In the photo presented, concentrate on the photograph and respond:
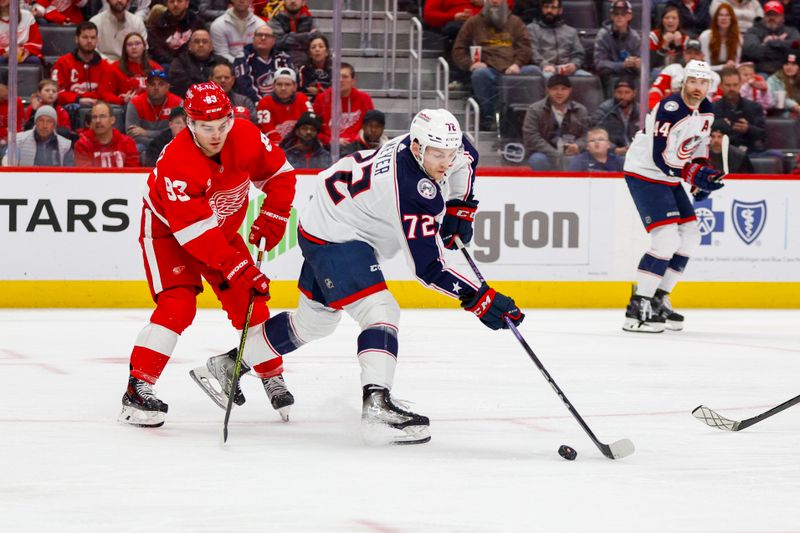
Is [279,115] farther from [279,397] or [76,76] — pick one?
[279,397]

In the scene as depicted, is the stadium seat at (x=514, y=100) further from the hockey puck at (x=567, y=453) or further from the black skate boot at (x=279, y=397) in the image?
the hockey puck at (x=567, y=453)

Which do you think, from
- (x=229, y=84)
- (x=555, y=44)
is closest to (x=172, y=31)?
(x=229, y=84)

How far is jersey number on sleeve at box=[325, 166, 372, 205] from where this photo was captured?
3797 millimetres

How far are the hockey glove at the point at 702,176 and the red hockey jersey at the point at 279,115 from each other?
243cm

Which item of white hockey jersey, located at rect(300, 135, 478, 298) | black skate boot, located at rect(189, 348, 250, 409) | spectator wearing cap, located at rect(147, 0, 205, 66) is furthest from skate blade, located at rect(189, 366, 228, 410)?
spectator wearing cap, located at rect(147, 0, 205, 66)

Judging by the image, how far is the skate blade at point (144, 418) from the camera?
3.96m

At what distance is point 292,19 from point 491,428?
489 centimetres

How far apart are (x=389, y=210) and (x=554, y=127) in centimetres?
465

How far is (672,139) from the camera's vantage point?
6.79 m

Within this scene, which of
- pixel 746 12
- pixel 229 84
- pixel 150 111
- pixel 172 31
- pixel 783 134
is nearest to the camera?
pixel 150 111

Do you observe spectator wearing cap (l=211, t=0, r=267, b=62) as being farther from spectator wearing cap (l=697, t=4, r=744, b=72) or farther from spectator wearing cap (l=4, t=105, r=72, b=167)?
spectator wearing cap (l=697, t=4, r=744, b=72)

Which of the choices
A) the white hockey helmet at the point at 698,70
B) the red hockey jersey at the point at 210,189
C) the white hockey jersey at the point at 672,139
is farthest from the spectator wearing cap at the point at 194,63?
the red hockey jersey at the point at 210,189

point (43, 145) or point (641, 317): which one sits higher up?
point (43, 145)

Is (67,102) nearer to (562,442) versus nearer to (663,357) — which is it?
(663,357)
